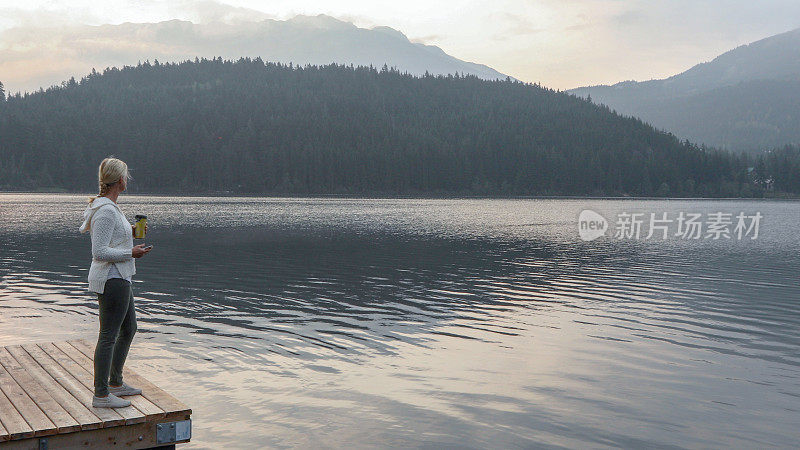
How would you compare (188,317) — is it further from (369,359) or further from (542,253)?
(542,253)

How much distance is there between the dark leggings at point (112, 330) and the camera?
9.65 m

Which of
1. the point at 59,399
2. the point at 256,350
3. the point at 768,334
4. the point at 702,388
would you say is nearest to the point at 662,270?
the point at 768,334

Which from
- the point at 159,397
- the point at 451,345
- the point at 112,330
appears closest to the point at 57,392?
the point at 159,397

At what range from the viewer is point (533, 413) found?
13.8 metres

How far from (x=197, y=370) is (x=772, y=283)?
30.5 m

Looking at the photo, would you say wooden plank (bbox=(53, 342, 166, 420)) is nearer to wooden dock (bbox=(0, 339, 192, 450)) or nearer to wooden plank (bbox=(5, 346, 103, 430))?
wooden dock (bbox=(0, 339, 192, 450))

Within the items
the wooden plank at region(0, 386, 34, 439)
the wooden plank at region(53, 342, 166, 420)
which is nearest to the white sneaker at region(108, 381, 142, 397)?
the wooden plank at region(53, 342, 166, 420)

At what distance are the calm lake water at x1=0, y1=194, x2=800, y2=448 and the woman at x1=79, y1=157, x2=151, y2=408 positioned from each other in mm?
2822

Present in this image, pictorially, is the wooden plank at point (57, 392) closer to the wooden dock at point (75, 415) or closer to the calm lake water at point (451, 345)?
the wooden dock at point (75, 415)

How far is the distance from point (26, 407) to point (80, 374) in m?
1.74

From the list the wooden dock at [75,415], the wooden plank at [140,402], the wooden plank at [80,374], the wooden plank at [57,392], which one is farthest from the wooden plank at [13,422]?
the wooden plank at [140,402]

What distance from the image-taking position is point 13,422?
9.12 meters

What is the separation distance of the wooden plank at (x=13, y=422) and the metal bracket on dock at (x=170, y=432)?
63.7 inches

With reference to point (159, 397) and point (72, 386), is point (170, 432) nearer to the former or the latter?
point (159, 397)
